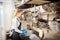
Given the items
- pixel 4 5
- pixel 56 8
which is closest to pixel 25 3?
pixel 4 5

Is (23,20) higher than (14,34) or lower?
higher

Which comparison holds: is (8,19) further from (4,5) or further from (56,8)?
(56,8)

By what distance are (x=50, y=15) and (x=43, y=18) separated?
0.11m

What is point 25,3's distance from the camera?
5.88 ft

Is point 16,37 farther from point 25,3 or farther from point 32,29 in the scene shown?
point 25,3

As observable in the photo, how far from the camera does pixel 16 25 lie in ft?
6.06

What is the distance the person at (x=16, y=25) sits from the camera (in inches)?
A: 72.2

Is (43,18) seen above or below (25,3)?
below

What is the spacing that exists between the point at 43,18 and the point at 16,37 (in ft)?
1.64

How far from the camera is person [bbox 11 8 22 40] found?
6.02 feet

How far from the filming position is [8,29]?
1851 millimetres

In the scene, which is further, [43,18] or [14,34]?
[14,34]

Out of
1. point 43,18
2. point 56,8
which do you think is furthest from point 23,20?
point 56,8

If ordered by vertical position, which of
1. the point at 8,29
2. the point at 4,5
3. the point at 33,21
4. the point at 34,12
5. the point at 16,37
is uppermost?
the point at 4,5
